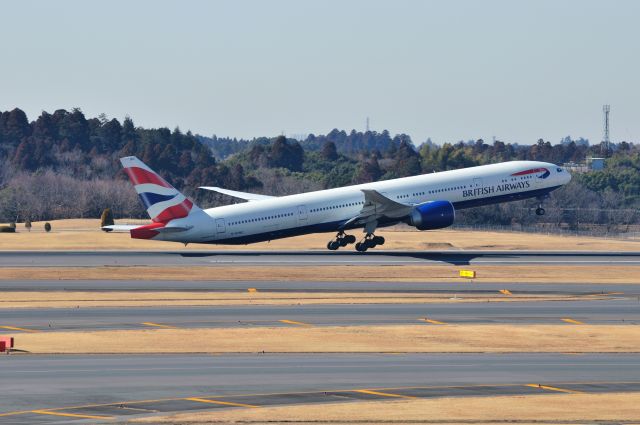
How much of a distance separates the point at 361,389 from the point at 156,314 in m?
19.7

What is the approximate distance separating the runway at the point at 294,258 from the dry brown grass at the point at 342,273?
2643 mm

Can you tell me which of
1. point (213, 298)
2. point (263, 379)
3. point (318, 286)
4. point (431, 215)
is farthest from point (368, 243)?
point (263, 379)

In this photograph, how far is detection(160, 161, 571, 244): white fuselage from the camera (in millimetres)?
80062

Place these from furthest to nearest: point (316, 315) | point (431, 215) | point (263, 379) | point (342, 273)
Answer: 1. point (431, 215)
2. point (342, 273)
3. point (316, 315)
4. point (263, 379)

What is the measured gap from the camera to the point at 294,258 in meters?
82.1

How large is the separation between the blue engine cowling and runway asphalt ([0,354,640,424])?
41010 millimetres

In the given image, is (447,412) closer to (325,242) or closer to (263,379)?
(263,379)

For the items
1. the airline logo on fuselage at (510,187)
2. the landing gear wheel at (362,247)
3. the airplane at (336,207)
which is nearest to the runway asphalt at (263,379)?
the airplane at (336,207)

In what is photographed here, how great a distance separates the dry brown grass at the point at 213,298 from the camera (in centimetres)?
5766

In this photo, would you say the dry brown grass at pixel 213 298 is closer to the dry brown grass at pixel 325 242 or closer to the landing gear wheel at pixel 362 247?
the landing gear wheel at pixel 362 247

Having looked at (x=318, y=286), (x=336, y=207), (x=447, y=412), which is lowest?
(x=447, y=412)

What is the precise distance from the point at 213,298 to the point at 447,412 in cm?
2926

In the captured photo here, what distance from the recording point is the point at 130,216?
152 metres

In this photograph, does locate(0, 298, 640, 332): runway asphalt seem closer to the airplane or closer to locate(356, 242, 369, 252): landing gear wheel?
the airplane
